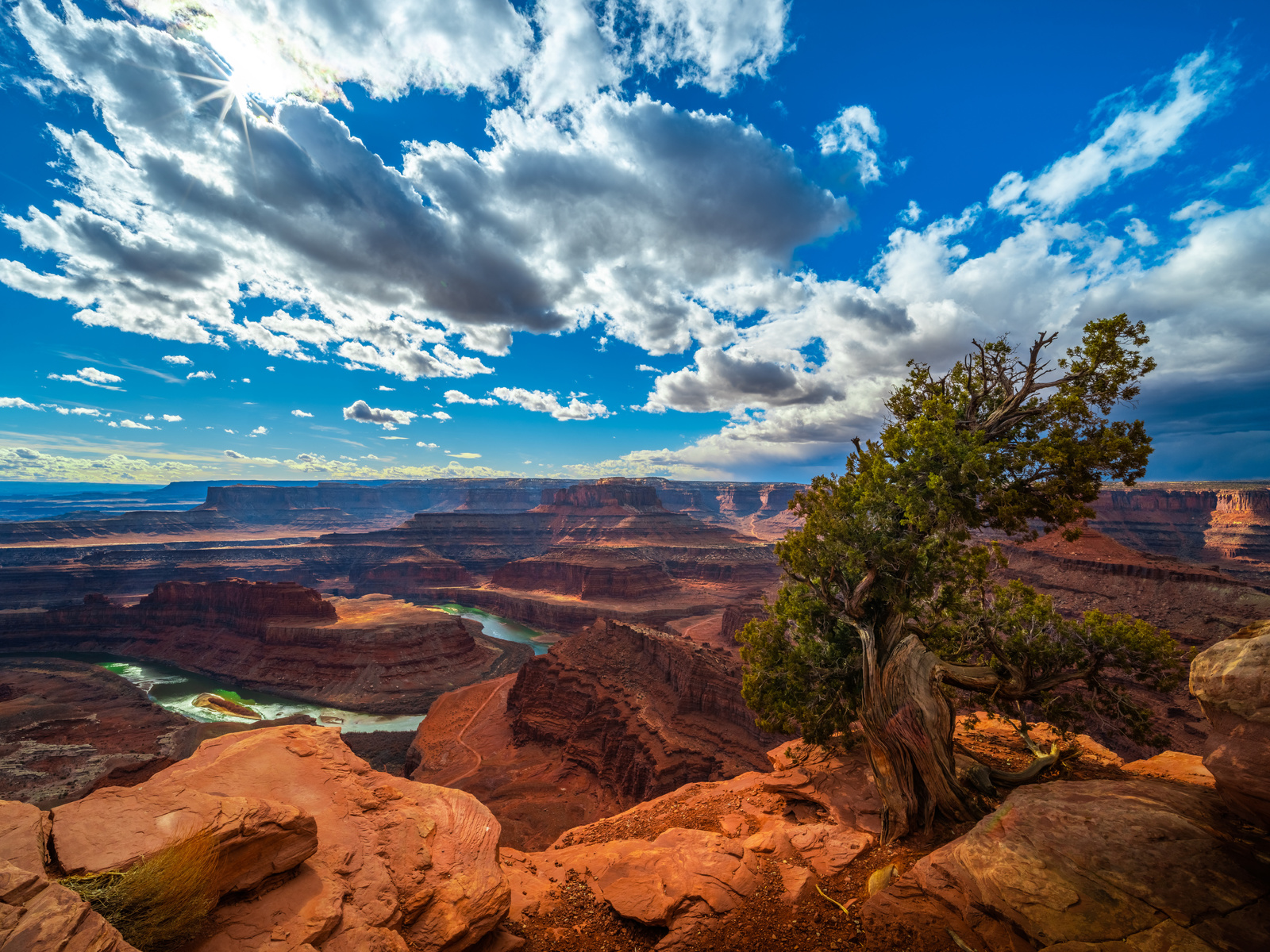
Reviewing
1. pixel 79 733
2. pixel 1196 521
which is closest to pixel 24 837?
pixel 79 733

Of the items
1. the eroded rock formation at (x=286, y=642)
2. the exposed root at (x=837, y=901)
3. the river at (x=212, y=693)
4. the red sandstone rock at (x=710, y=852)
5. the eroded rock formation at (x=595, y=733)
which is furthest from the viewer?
the eroded rock formation at (x=286, y=642)

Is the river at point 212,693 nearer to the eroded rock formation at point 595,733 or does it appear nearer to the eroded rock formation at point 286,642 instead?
the eroded rock formation at point 286,642

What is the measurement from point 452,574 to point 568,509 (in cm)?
5838

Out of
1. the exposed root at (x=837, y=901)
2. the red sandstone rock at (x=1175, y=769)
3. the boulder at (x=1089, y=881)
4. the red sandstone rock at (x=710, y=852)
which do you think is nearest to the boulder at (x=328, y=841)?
the red sandstone rock at (x=710, y=852)

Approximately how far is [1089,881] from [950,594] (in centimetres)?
603

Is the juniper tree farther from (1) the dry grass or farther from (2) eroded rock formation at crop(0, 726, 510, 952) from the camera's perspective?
(1) the dry grass

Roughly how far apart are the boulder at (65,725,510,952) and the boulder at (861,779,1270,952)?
660 centimetres

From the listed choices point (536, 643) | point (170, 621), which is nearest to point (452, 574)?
point (536, 643)

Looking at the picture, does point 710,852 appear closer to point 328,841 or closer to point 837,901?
point 837,901

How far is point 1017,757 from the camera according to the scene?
37.3ft

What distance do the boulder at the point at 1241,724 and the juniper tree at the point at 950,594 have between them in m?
2.82

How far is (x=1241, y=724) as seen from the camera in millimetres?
5926

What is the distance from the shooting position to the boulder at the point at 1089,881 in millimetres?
5090

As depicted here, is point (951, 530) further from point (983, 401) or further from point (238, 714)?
point (238, 714)
